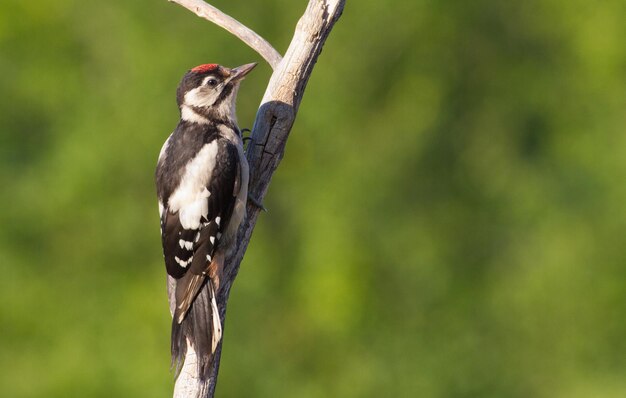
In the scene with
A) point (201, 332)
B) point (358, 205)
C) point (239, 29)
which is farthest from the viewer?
point (358, 205)

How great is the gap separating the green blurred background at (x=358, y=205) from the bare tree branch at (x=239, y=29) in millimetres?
2996

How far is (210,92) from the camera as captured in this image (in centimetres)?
626

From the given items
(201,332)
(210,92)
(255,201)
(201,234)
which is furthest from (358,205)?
(201,332)

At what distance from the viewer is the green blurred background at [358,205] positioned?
9656 millimetres

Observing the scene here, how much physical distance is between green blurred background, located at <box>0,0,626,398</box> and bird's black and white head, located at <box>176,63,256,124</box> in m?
2.98

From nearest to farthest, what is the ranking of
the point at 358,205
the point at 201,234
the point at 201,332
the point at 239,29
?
the point at 201,332
the point at 201,234
the point at 239,29
the point at 358,205

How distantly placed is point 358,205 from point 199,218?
13.6 ft

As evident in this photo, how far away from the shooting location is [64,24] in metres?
10.2

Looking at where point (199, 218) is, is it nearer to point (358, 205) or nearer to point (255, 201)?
point (255, 201)

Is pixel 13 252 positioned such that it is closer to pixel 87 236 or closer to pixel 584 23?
pixel 87 236

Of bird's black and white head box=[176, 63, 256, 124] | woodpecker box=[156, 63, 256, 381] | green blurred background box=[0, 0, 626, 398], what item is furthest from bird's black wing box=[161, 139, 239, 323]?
green blurred background box=[0, 0, 626, 398]

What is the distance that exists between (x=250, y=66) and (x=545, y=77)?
5387mm

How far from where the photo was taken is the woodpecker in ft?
18.7

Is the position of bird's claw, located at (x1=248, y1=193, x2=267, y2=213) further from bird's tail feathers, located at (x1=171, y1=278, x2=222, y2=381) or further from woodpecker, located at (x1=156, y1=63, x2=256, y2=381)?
bird's tail feathers, located at (x1=171, y1=278, x2=222, y2=381)
